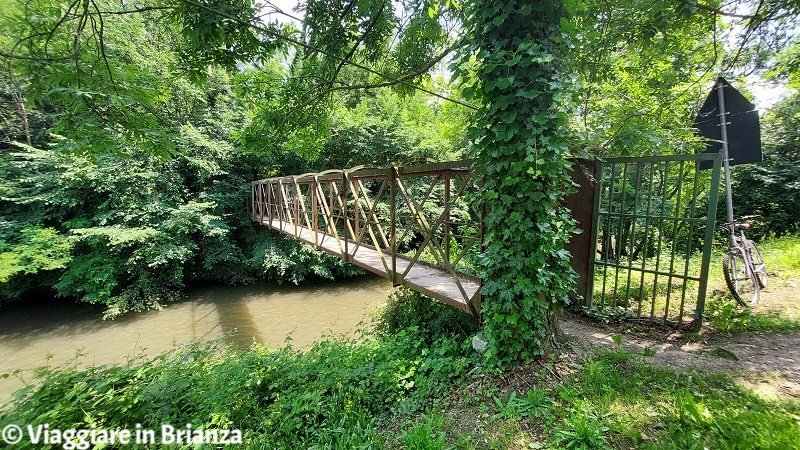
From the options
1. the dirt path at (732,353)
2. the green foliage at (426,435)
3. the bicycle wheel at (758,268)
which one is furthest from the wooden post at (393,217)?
the bicycle wheel at (758,268)

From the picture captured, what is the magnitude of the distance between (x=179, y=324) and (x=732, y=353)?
29.8ft

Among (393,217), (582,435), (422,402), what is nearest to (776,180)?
(393,217)

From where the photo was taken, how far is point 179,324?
7.06 meters

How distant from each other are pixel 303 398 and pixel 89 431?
140cm

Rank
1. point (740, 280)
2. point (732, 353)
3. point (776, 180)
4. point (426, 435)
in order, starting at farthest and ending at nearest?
point (776, 180), point (740, 280), point (732, 353), point (426, 435)

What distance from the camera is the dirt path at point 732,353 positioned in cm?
186

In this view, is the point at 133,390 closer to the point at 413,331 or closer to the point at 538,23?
the point at 413,331

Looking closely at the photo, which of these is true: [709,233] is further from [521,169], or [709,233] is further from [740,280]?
[521,169]

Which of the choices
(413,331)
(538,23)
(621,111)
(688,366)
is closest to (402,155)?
(621,111)

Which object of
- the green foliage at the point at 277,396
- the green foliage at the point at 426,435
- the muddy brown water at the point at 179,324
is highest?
the green foliage at the point at 426,435

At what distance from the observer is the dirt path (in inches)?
73.2

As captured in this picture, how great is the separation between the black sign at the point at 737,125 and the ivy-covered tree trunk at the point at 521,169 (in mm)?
1751

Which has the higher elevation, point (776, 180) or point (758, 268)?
point (776, 180)

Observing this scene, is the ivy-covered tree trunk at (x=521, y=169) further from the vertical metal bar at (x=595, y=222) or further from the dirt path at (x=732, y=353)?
the vertical metal bar at (x=595, y=222)
